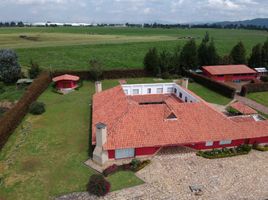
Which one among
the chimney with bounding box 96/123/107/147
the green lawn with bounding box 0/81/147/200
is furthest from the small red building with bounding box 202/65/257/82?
the chimney with bounding box 96/123/107/147

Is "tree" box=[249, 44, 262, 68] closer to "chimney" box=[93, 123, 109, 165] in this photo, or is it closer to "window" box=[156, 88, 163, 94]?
"window" box=[156, 88, 163, 94]

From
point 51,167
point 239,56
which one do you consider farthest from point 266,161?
point 239,56

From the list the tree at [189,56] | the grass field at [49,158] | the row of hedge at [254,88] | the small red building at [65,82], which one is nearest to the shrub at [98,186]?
the grass field at [49,158]

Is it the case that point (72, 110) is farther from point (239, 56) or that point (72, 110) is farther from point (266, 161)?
point (239, 56)

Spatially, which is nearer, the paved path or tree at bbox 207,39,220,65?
the paved path

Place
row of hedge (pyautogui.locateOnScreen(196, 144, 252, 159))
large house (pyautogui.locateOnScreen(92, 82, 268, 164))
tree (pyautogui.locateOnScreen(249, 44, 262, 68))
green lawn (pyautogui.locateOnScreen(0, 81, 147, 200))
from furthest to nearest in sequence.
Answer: tree (pyautogui.locateOnScreen(249, 44, 262, 68)) → row of hedge (pyautogui.locateOnScreen(196, 144, 252, 159)) → large house (pyautogui.locateOnScreen(92, 82, 268, 164)) → green lawn (pyautogui.locateOnScreen(0, 81, 147, 200))

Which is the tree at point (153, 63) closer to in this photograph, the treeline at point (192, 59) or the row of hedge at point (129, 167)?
the treeline at point (192, 59)
